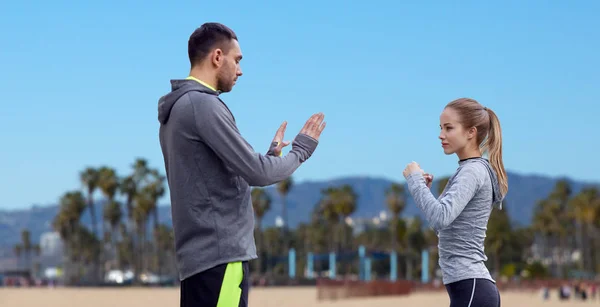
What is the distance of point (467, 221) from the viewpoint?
14.5ft

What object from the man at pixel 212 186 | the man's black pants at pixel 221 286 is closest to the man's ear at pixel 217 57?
the man at pixel 212 186

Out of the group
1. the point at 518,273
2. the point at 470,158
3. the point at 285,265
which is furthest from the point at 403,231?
the point at 470,158

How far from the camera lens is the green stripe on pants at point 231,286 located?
3.78 m

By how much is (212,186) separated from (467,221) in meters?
1.22

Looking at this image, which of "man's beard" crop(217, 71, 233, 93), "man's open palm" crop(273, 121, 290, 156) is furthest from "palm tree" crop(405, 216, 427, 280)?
"man's beard" crop(217, 71, 233, 93)

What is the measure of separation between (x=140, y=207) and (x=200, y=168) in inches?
4663

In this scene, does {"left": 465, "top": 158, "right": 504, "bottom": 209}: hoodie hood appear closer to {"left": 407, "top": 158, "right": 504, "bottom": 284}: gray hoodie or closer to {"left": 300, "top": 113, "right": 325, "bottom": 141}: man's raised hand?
{"left": 407, "top": 158, "right": 504, "bottom": 284}: gray hoodie

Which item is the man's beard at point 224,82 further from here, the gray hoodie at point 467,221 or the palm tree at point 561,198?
the palm tree at point 561,198

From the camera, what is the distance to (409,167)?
445 cm

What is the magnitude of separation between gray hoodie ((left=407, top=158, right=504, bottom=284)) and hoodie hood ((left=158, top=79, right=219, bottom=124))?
996 mm

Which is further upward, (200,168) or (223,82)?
(223,82)

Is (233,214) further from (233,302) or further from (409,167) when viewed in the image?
(409,167)

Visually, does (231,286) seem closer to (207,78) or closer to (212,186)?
(212,186)

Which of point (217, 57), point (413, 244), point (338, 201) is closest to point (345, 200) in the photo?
point (338, 201)
